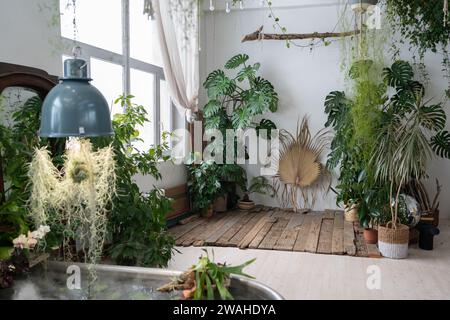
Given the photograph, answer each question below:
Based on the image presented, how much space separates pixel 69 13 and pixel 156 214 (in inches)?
70.6

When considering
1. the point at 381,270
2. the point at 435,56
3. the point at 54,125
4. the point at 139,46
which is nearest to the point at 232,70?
the point at 139,46

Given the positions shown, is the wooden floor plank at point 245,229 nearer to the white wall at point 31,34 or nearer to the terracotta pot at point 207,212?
the terracotta pot at point 207,212

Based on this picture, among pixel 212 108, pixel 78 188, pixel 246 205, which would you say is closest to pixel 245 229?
pixel 246 205

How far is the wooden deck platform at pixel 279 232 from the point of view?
3.90m

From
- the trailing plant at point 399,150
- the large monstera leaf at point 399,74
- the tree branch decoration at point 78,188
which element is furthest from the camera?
the large monstera leaf at point 399,74

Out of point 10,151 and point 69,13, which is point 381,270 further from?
point 69,13

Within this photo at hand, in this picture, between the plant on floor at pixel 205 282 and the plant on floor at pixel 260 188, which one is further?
the plant on floor at pixel 260 188

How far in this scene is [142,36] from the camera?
455 cm

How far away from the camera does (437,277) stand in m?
3.12

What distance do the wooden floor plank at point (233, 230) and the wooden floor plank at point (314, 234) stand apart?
0.83 metres

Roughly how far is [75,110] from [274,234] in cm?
338

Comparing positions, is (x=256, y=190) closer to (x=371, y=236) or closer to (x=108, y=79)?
(x=371, y=236)

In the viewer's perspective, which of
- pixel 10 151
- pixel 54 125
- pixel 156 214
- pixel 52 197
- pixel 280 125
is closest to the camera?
pixel 54 125

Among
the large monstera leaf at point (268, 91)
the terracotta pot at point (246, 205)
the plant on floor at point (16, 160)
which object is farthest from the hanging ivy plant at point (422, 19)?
the plant on floor at point (16, 160)
